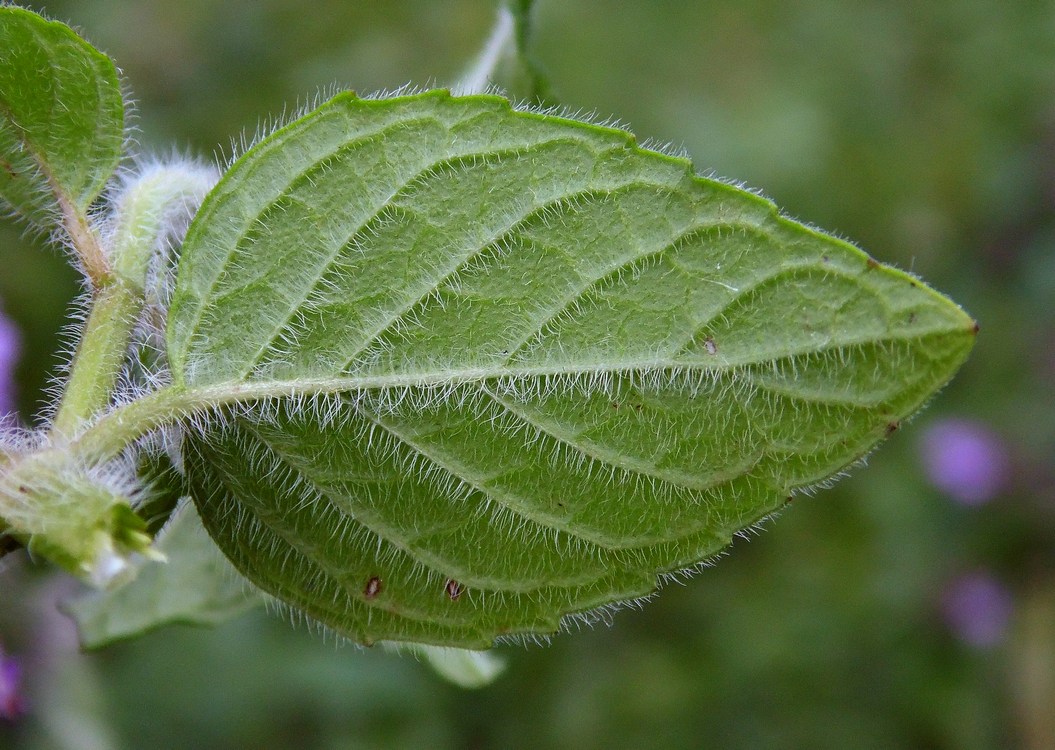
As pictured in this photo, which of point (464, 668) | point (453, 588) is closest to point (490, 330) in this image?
point (453, 588)

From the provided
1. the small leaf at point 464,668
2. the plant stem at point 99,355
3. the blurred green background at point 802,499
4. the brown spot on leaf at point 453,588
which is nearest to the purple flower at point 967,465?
the blurred green background at point 802,499

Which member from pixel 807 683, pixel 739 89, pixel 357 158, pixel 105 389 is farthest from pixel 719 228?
pixel 739 89

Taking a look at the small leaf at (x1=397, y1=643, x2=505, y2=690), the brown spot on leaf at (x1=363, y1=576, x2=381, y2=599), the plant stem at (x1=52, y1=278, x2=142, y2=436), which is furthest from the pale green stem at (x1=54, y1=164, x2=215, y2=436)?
the small leaf at (x1=397, y1=643, x2=505, y2=690)

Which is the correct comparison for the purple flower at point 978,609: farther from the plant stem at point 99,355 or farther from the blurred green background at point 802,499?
the plant stem at point 99,355

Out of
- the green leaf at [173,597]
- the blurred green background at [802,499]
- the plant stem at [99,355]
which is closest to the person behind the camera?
the plant stem at [99,355]

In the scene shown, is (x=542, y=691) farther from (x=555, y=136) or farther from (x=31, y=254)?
(x=555, y=136)

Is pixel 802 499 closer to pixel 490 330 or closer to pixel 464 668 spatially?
pixel 464 668

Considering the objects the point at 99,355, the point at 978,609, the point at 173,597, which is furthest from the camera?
the point at 978,609
